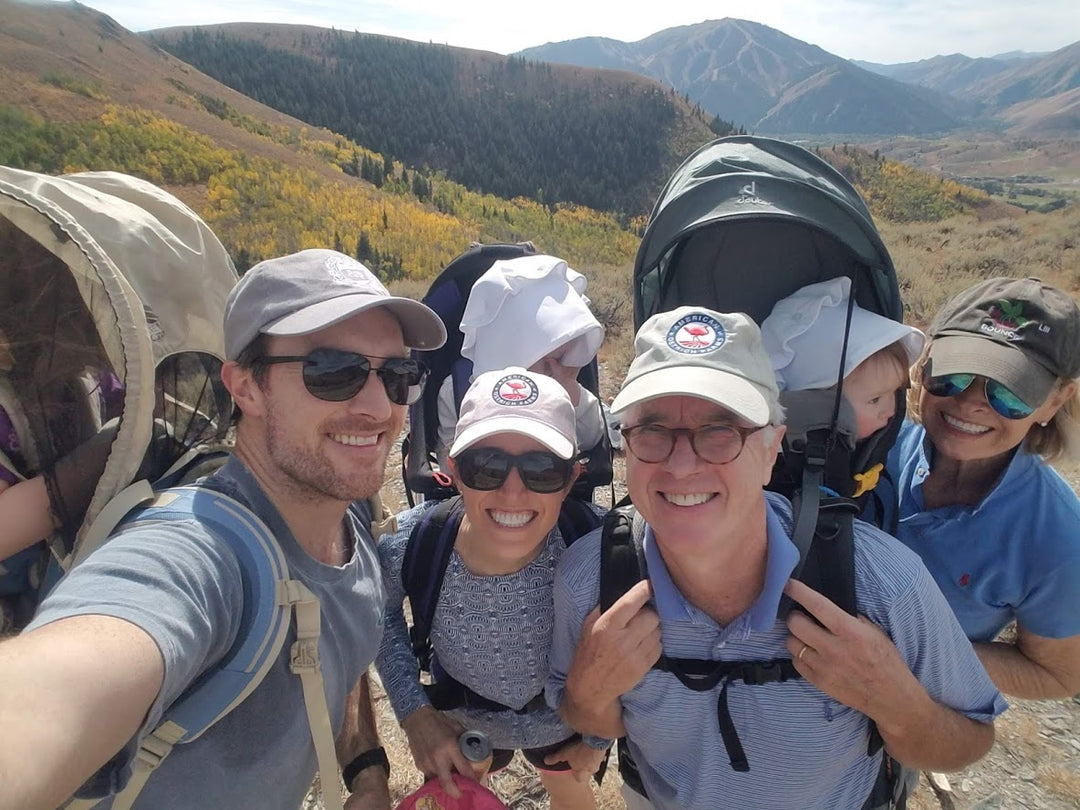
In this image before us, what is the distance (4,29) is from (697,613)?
148 feet

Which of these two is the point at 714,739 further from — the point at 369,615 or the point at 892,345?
the point at 892,345

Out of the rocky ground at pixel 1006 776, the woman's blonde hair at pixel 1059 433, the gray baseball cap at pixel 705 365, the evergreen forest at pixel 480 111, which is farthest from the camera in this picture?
the evergreen forest at pixel 480 111

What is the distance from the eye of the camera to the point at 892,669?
1.35 m

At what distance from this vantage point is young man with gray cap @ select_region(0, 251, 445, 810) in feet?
3.12

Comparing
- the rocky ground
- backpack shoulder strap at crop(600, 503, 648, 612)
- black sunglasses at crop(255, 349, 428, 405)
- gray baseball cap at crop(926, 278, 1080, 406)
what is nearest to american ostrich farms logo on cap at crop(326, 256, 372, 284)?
black sunglasses at crop(255, 349, 428, 405)

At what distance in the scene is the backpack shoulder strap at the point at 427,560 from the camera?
1.89 metres

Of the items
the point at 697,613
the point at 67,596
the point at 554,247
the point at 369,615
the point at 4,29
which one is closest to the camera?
the point at 67,596

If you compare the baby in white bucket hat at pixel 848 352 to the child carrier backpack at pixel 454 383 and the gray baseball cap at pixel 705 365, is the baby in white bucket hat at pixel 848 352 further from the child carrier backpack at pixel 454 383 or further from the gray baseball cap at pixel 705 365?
the child carrier backpack at pixel 454 383

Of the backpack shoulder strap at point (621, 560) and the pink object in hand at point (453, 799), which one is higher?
the backpack shoulder strap at point (621, 560)

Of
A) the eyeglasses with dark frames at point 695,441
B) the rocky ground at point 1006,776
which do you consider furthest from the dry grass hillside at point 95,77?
the eyeglasses with dark frames at point 695,441

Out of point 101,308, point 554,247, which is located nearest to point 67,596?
point 101,308

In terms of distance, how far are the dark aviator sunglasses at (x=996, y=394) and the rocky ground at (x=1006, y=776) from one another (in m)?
2.01

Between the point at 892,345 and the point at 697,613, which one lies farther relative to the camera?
the point at 892,345

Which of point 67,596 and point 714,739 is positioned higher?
point 67,596
